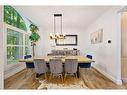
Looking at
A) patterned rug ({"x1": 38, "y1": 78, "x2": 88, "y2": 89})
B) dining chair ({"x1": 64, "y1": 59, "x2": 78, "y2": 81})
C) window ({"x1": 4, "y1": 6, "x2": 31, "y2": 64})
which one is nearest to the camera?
patterned rug ({"x1": 38, "y1": 78, "x2": 88, "y2": 89})

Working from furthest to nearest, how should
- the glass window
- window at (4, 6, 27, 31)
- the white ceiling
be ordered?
the glass window → window at (4, 6, 27, 31) → the white ceiling

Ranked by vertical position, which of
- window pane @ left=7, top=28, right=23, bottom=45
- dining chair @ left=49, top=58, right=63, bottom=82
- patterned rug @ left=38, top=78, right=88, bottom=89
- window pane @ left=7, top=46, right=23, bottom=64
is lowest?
patterned rug @ left=38, top=78, right=88, bottom=89

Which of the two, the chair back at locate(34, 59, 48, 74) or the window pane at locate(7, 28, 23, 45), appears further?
the window pane at locate(7, 28, 23, 45)

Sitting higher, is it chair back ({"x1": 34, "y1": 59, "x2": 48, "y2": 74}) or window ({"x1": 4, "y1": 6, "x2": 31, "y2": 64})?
window ({"x1": 4, "y1": 6, "x2": 31, "y2": 64})

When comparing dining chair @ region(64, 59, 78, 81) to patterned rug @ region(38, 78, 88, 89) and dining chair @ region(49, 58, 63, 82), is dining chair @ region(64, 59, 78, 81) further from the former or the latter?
patterned rug @ region(38, 78, 88, 89)

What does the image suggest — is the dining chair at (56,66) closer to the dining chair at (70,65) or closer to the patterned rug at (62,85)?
the dining chair at (70,65)

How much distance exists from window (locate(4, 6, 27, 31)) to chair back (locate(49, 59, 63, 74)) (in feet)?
7.54

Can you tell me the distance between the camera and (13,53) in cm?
618

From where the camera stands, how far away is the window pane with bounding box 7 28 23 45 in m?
Answer: 5.69

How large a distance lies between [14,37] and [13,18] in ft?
2.60

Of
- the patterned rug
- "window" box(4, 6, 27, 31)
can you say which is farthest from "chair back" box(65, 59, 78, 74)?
"window" box(4, 6, 27, 31)

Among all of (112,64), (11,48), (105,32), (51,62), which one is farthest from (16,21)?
(112,64)
